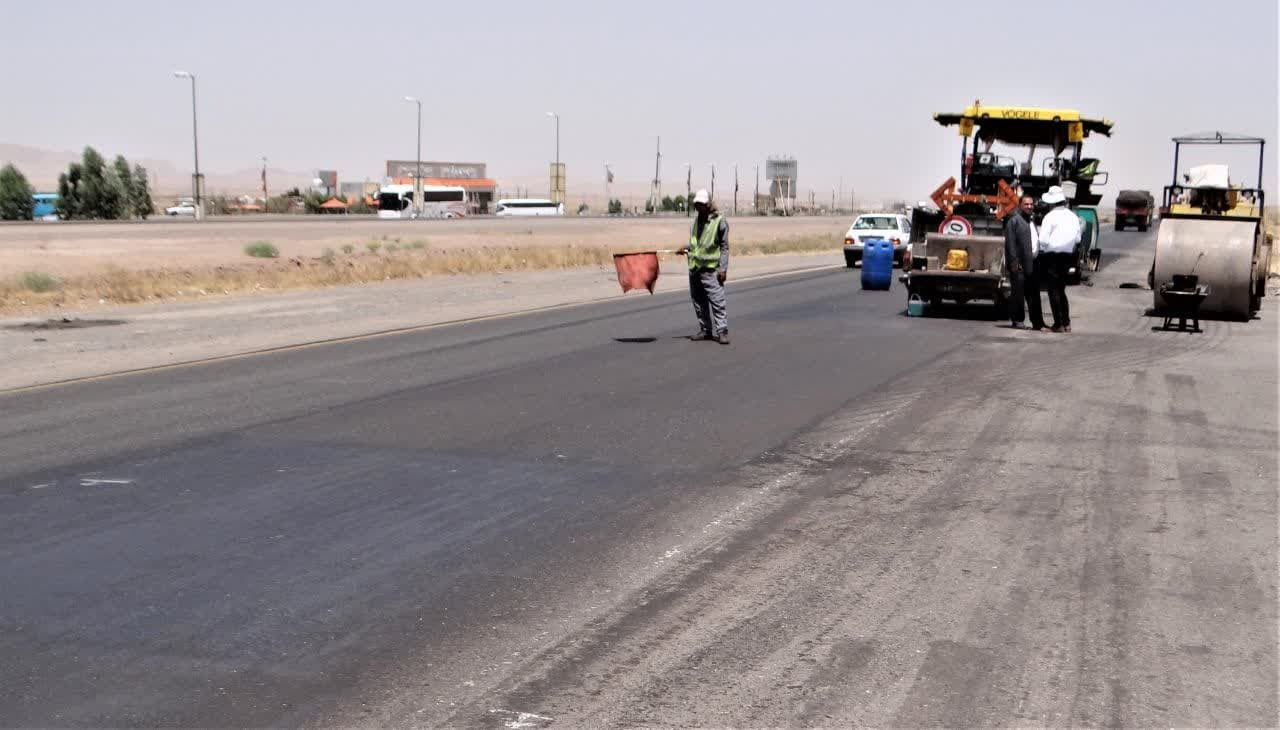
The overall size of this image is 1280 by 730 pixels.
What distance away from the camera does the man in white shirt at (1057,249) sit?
1823 centimetres

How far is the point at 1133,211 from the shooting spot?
76.4m

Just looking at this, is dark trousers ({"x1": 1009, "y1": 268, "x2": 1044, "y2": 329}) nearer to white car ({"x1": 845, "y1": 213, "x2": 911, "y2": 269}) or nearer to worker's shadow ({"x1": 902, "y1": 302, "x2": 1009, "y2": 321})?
worker's shadow ({"x1": 902, "y1": 302, "x2": 1009, "y2": 321})

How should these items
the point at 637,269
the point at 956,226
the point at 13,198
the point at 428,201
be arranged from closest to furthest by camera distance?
the point at 637,269 < the point at 956,226 < the point at 13,198 < the point at 428,201

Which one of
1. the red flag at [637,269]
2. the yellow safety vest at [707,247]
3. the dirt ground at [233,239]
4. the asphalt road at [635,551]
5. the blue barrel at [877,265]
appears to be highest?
the yellow safety vest at [707,247]

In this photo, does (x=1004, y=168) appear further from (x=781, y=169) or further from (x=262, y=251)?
(x=781, y=169)

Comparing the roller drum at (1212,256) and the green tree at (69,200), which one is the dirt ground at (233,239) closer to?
the green tree at (69,200)

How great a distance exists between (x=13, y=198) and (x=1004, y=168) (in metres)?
76.1

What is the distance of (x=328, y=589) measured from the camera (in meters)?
6.31

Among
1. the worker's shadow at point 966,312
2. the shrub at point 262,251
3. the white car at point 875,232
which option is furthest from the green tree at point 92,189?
the worker's shadow at point 966,312

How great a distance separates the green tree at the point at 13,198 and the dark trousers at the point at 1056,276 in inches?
3224

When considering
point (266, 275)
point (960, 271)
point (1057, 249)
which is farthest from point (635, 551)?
point (266, 275)

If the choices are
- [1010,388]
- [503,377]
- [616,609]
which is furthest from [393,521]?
[1010,388]

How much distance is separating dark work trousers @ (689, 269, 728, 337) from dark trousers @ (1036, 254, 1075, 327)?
190 inches

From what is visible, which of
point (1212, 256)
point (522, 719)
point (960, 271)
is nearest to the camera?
point (522, 719)
